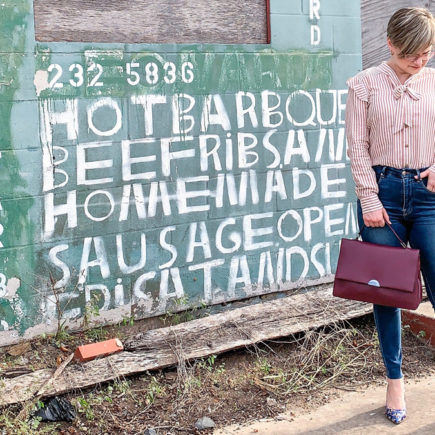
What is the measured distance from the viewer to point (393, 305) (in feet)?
11.5

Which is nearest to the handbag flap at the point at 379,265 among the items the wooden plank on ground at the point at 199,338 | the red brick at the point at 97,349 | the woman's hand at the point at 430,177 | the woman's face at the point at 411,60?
the woman's hand at the point at 430,177

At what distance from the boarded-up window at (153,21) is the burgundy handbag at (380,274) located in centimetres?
195

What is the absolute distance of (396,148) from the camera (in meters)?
3.56

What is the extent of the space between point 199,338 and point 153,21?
1.92 metres

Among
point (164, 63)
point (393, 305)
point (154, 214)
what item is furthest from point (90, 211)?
point (393, 305)

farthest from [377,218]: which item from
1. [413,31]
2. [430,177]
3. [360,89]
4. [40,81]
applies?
[40,81]

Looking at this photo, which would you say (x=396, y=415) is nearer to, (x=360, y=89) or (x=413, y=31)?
(x=360, y=89)

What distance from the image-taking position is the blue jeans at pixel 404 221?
3.54 m

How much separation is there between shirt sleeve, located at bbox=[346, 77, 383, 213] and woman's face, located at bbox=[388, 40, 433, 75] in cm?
19

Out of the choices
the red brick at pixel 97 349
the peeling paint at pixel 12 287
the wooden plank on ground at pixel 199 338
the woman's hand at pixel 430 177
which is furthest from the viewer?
the peeling paint at pixel 12 287

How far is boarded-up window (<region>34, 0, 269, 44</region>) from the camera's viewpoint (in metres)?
4.46

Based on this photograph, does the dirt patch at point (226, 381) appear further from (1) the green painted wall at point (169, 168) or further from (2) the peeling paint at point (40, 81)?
(2) the peeling paint at point (40, 81)

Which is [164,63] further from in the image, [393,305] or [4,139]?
[393,305]

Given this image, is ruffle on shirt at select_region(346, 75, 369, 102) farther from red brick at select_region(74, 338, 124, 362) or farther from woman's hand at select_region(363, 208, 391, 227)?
red brick at select_region(74, 338, 124, 362)
